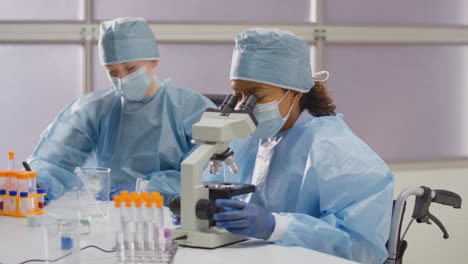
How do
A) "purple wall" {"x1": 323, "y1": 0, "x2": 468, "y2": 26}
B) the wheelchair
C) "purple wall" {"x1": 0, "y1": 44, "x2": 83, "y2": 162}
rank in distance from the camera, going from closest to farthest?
the wheelchair < "purple wall" {"x1": 0, "y1": 44, "x2": 83, "y2": 162} < "purple wall" {"x1": 323, "y1": 0, "x2": 468, "y2": 26}

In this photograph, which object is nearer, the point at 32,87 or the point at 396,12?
the point at 32,87

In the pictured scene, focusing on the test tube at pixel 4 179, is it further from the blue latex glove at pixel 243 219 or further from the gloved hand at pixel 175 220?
the blue latex glove at pixel 243 219

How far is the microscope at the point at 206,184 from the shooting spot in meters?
1.73

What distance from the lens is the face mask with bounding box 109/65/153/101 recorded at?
2854 millimetres

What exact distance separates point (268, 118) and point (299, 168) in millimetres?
174

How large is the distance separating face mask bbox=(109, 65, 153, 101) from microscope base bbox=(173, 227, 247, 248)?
1201mm

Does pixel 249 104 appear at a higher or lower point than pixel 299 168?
higher

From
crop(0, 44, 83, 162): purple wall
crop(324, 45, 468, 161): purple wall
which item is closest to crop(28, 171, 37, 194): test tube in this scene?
crop(0, 44, 83, 162): purple wall

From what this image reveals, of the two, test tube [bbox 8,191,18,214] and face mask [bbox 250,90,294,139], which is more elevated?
face mask [bbox 250,90,294,139]

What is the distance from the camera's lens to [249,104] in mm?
1868

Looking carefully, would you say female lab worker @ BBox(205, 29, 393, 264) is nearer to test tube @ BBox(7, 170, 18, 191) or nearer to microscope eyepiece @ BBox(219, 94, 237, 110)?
microscope eyepiece @ BBox(219, 94, 237, 110)

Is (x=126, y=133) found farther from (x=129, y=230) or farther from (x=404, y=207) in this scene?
(x=129, y=230)

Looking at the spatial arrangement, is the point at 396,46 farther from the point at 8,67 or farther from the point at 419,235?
the point at 8,67

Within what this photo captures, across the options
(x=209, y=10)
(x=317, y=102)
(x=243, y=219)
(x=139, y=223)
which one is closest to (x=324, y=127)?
(x=317, y=102)
